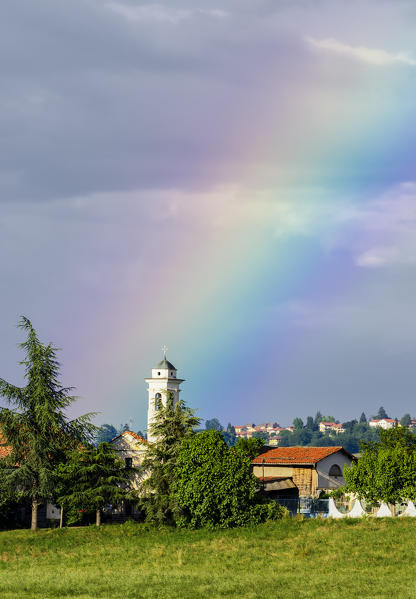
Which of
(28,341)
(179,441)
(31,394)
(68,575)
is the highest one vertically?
(28,341)

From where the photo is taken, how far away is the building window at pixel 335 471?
70262 mm

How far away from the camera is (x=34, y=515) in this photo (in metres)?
57.5

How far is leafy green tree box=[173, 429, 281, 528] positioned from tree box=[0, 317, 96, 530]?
372 inches

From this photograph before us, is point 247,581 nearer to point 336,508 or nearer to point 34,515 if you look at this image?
point 336,508

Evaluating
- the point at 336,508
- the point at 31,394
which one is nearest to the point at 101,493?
the point at 31,394

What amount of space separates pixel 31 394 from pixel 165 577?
2309 cm

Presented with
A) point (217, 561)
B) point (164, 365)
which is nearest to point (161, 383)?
point (164, 365)

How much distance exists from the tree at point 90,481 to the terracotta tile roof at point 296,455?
1635cm

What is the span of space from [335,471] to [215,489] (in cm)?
2077

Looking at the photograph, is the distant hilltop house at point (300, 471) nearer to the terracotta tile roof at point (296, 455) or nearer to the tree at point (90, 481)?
the terracotta tile roof at point (296, 455)

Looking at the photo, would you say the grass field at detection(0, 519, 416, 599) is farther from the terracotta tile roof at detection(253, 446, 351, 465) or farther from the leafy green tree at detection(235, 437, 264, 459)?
the leafy green tree at detection(235, 437, 264, 459)

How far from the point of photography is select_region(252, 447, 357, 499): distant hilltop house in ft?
221

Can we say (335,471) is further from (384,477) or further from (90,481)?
(90,481)

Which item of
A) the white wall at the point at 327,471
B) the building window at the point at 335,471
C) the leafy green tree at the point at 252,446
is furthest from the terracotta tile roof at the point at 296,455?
the building window at the point at 335,471
